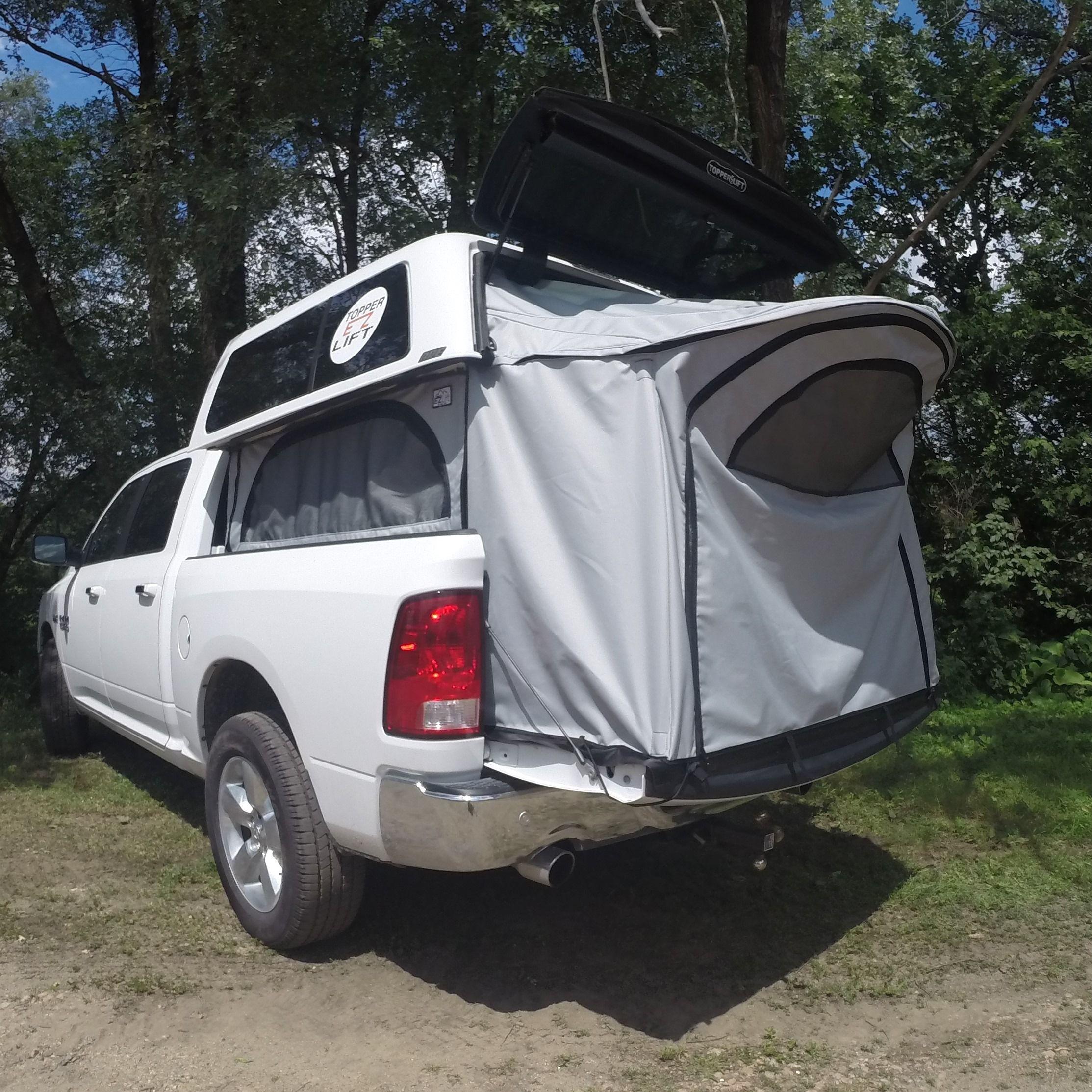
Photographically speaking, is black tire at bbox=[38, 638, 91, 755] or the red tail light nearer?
the red tail light

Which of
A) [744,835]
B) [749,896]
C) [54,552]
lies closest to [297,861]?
[744,835]

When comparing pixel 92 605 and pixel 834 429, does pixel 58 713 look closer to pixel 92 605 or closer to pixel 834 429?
pixel 92 605

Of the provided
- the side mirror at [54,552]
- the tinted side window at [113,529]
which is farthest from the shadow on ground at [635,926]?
the side mirror at [54,552]

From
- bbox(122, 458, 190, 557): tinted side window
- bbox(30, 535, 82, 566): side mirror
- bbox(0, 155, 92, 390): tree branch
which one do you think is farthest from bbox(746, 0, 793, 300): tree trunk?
bbox(0, 155, 92, 390): tree branch

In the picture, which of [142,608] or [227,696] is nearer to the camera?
[227,696]

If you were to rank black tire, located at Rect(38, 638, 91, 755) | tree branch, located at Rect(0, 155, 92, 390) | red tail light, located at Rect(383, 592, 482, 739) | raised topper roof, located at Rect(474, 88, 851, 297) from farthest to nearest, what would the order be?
tree branch, located at Rect(0, 155, 92, 390) < black tire, located at Rect(38, 638, 91, 755) < raised topper roof, located at Rect(474, 88, 851, 297) < red tail light, located at Rect(383, 592, 482, 739)

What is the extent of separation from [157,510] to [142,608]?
616 millimetres

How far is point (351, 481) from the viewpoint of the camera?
13.6 ft

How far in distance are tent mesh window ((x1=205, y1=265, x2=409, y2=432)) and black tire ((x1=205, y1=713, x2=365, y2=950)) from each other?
134 cm

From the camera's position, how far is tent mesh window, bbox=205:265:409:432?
3830 millimetres

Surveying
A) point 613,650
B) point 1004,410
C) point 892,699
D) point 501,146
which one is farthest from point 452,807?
point 1004,410

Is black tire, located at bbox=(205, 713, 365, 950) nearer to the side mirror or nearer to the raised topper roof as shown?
the raised topper roof

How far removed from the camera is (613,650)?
10.3ft

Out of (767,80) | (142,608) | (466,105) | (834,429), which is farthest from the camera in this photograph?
(466,105)
